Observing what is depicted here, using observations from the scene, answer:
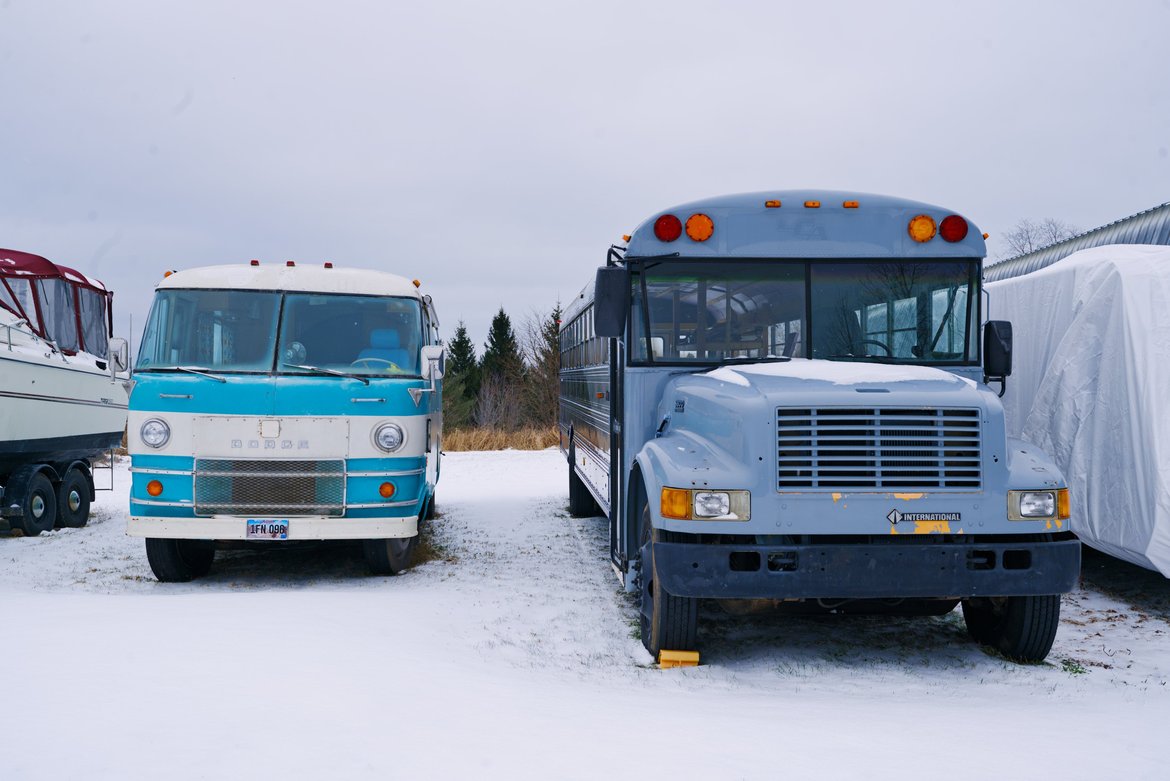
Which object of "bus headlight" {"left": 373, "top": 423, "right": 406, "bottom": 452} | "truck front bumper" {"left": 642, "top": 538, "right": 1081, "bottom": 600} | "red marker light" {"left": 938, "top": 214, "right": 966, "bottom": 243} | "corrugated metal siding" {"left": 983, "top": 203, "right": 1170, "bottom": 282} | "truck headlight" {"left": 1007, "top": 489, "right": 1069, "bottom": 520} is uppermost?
"corrugated metal siding" {"left": 983, "top": 203, "right": 1170, "bottom": 282}

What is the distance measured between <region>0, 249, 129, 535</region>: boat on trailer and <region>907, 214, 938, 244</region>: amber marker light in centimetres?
789

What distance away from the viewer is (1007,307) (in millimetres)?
8383

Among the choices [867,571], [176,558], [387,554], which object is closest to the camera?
[867,571]

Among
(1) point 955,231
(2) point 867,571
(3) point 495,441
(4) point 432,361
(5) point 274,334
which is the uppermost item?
(1) point 955,231

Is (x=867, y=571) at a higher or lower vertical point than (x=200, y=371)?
lower

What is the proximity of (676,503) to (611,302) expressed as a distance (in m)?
Result: 1.52

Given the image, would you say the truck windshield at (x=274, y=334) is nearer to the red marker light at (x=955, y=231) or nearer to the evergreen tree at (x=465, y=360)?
the red marker light at (x=955, y=231)

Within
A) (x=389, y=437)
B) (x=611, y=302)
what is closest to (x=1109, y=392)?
(x=611, y=302)

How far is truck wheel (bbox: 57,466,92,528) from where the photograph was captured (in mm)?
10281

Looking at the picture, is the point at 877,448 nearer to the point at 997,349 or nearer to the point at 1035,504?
the point at 1035,504

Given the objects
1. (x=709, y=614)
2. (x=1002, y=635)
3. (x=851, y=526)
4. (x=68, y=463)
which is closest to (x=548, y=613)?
(x=709, y=614)

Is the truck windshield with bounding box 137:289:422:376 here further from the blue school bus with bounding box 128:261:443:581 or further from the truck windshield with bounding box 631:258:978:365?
the truck windshield with bounding box 631:258:978:365

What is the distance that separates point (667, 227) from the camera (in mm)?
5500

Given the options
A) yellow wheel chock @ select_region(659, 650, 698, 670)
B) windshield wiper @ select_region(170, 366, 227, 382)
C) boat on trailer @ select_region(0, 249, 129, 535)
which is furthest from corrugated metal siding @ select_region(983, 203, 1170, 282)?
boat on trailer @ select_region(0, 249, 129, 535)
